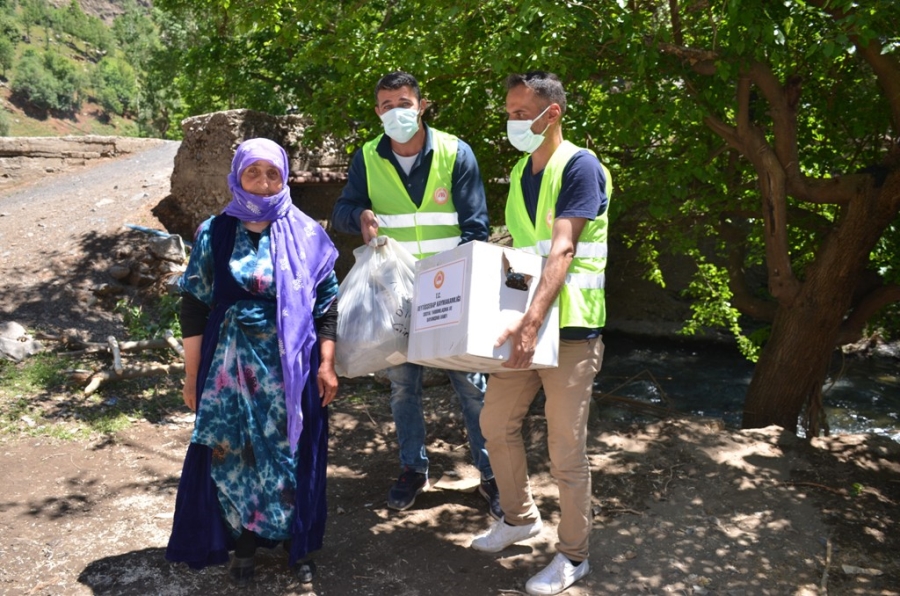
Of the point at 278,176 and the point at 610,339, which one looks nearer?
the point at 278,176

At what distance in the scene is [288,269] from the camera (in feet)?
11.1

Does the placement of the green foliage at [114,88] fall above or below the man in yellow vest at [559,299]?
above

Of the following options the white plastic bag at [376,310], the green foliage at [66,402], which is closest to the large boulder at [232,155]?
the green foliage at [66,402]

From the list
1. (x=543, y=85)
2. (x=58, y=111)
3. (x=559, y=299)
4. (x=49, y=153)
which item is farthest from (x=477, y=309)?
(x=58, y=111)

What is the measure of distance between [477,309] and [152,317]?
5.33 metres

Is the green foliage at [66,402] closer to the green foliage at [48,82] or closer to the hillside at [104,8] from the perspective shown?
the green foliage at [48,82]

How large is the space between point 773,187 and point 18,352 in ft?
18.1

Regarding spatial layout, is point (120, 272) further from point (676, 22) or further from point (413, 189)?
point (676, 22)

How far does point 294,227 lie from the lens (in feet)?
11.5

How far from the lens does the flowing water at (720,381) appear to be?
10.0 meters

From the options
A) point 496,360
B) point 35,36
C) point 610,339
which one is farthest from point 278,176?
point 35,36

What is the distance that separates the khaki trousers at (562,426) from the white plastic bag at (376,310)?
457mm

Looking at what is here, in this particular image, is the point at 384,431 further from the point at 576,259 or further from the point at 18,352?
the point at 18,352

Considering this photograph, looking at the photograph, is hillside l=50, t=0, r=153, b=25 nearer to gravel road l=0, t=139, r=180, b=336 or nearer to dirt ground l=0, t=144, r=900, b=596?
gravel road l=0, t=139, r=180, b=336
